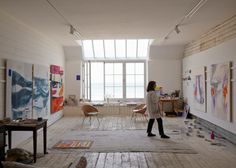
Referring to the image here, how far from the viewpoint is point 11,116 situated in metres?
5.25

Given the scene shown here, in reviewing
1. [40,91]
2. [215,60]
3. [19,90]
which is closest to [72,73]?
[40,91]

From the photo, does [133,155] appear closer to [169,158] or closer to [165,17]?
[169,158]

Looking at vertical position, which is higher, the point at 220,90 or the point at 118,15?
the point at 118,15

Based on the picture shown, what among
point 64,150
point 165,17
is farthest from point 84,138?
point 165,17

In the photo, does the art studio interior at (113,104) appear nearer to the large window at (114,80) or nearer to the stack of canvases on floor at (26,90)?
the stack of canvases on floor at (26,90)

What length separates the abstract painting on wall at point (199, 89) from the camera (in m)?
7.72

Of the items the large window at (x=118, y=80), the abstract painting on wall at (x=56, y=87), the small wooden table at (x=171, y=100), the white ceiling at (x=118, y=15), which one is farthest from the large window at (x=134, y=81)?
the white ceiling at (x=118, y=15)

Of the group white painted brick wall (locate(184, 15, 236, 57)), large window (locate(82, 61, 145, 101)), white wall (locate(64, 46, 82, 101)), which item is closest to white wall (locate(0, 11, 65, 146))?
white wall (locate(64, 46, 82, 101))

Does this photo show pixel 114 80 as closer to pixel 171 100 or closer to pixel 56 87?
pixel 171 100

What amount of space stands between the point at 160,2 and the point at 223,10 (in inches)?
64.1

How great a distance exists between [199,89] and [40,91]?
524 centimetres

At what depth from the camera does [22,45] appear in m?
5.98

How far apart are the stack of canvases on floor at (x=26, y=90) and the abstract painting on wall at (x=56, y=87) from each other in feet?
1.99

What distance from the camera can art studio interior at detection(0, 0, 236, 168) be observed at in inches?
183
